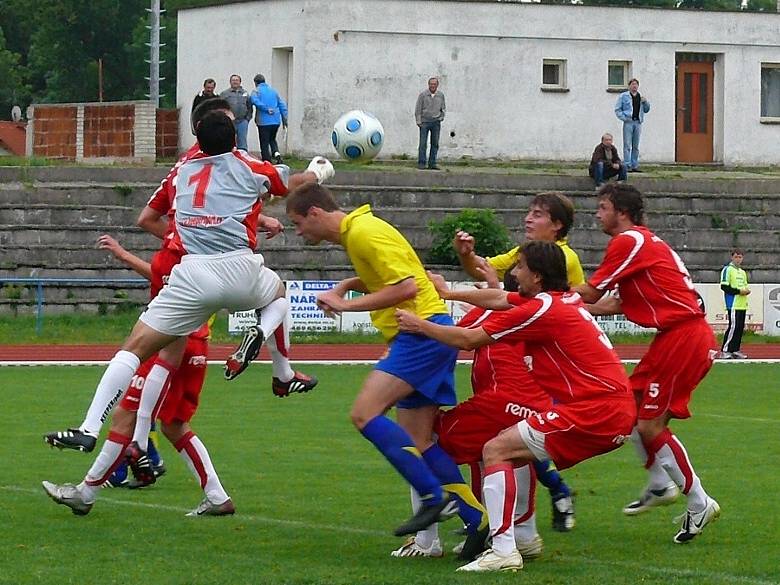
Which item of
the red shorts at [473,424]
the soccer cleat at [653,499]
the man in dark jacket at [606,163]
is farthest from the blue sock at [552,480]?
the man in dark jacket at [606,163]

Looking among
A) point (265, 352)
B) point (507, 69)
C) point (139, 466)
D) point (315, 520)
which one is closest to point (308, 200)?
point (315, 520)

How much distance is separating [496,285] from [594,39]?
3095 cm

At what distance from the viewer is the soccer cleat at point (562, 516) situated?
8789mm

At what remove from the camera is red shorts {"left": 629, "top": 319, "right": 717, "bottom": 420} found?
8.67m

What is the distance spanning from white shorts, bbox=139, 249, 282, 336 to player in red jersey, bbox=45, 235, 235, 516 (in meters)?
0.75

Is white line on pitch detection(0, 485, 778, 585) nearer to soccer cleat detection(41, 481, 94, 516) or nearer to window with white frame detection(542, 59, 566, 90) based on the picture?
soccer cleat detection(41, 481, 94, 516)

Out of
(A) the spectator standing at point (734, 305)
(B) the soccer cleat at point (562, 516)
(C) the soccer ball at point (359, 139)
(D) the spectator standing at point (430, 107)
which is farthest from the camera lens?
(D) the spectator standing at point (430, 107)

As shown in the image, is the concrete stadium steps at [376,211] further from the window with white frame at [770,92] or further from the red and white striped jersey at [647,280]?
the red and white striped jersey at [647,280]

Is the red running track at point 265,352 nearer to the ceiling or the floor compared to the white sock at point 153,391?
nearer to the floor

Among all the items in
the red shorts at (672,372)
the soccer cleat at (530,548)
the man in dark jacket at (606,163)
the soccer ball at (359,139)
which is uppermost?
the man in dark jacket at (606,163)

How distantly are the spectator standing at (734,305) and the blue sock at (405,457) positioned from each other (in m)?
16.9

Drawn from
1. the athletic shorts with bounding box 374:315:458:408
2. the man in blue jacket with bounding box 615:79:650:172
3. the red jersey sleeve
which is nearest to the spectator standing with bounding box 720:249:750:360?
the man in blue jacket with bounding box 615:79:650:172

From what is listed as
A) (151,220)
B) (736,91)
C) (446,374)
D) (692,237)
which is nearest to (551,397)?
(446,374)

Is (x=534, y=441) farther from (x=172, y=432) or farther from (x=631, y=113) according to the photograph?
(x=631, y=113)
